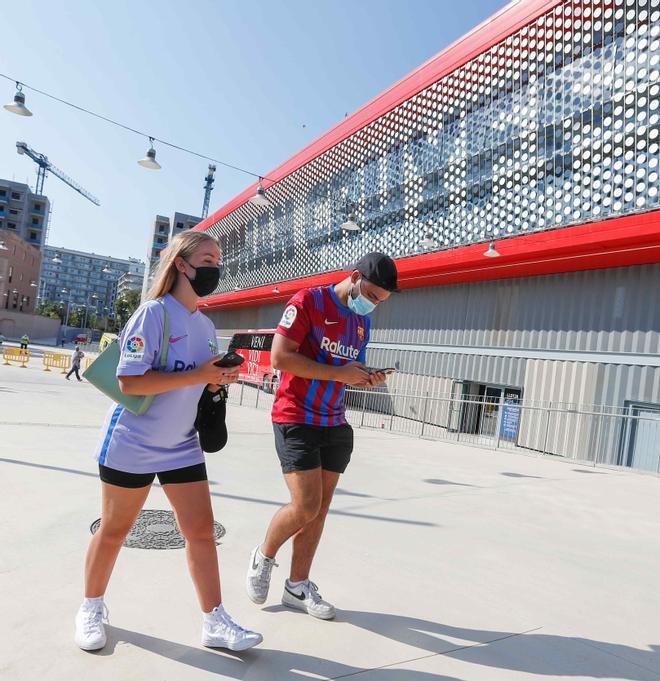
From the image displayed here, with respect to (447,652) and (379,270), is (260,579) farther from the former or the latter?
(379,270)

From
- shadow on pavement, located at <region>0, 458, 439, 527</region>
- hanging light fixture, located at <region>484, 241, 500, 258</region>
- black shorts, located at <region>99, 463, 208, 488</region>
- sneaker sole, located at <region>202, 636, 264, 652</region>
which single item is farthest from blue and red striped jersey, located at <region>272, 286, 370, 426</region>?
hanging light fixture, located at <region>484, 241, 500, 258</region>

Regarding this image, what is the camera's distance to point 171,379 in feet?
7.36

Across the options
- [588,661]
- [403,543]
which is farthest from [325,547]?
[588,661]

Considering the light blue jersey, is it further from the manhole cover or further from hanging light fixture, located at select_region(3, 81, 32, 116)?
hanging light fixture, located at select_region(3, 81, 32, 116)

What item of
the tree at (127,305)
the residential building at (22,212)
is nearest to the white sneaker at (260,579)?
the residential building at (22,212)

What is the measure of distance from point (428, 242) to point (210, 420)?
1690 cm

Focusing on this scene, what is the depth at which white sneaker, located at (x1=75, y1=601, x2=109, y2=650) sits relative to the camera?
7.51ft

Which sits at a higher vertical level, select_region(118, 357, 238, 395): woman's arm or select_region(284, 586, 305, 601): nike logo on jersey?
select_region(118, 357, 238, 395): woman's arm

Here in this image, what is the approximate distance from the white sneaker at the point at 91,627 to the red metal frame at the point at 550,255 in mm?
12568

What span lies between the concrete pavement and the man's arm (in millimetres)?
1173

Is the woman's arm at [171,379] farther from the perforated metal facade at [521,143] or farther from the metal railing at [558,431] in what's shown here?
the perforated metal facade at [521,143]

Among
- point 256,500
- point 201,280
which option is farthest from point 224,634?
point 256,500

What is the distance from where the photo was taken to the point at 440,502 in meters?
5.71

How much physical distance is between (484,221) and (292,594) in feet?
52.4
